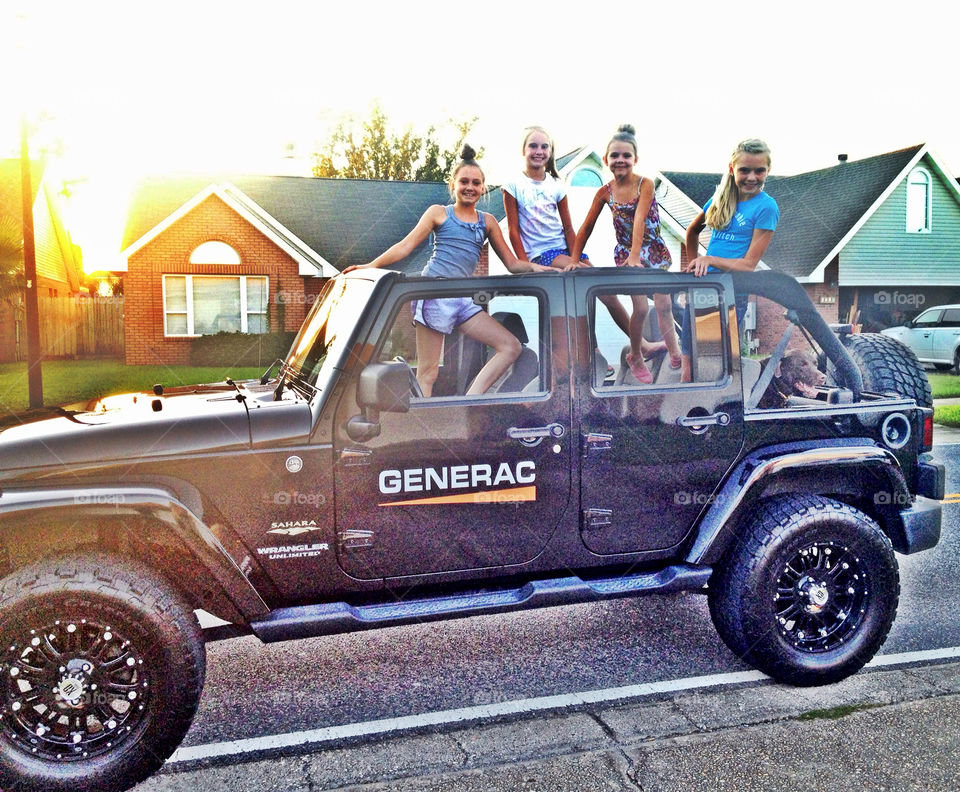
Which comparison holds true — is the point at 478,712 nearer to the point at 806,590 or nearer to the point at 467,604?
the point at 467,604

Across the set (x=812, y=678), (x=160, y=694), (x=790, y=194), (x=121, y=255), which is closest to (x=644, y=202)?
(x=812, y=678)

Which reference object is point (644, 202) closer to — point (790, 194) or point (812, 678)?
point (812, 678)

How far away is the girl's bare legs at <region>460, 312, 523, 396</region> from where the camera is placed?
4379 millimetres

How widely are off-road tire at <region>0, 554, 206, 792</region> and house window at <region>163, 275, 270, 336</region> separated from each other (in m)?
22.8

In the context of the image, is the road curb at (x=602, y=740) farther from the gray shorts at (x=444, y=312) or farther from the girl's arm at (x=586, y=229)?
the girl's arm at (x=586, y=229)

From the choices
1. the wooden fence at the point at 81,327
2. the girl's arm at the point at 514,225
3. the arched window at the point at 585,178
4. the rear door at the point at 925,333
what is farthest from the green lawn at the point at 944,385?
the wooden fence at the point at 81,327

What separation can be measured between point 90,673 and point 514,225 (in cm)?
348

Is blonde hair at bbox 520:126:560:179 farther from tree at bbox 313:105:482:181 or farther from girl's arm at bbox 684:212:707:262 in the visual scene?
tree at bbox 313:105:482:181

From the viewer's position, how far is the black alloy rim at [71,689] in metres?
3.30

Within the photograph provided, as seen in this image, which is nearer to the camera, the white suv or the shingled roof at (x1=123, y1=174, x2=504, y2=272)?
the white suv

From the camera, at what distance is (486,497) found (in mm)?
3857

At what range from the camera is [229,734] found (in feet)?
12.4

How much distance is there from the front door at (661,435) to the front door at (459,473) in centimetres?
15

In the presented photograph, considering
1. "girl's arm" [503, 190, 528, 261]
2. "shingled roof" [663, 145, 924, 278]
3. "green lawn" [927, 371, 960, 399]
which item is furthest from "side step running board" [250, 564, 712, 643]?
"shingled roof" [663, 145, 924, 278]
